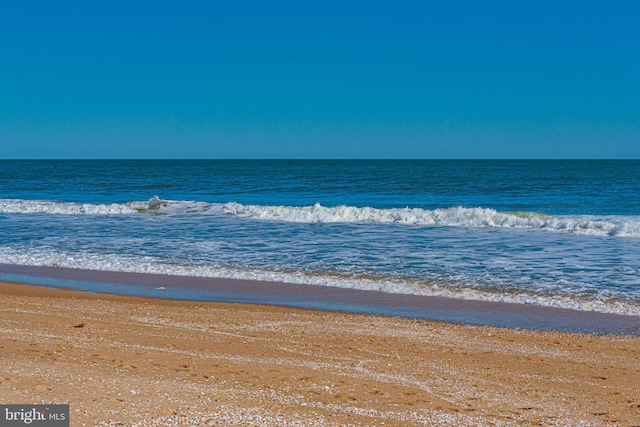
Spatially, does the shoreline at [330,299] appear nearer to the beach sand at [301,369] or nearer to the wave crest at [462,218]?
the beach sand at [301,369]

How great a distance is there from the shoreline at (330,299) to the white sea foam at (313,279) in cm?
23

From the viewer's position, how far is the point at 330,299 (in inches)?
417

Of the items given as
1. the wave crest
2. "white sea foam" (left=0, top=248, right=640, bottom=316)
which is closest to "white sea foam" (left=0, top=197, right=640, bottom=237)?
the wave crest

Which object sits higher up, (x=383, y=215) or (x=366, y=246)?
(x=383, y=215)

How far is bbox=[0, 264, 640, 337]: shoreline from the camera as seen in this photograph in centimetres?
902

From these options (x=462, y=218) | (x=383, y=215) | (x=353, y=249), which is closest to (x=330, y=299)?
(x=353, y=249)

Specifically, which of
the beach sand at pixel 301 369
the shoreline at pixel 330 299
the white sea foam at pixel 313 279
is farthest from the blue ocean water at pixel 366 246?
the beach sand at pixel 301 369

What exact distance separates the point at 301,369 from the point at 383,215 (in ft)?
63.9

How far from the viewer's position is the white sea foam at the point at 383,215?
67.2 ft

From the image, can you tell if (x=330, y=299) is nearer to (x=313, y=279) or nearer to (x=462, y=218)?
(x=313, y=279)

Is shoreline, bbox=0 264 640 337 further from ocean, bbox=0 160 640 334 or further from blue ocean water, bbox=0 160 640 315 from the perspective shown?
blue ocean water, bbox=0 160 640 315

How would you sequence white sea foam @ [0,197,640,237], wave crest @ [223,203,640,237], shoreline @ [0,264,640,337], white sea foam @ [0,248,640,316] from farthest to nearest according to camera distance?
white sea foam @ [0,197,640,237]
wave crest @ [223,203,640,237]
white sea foam @ [0,248,640,316]
shoreline @ [0,264,640,337]

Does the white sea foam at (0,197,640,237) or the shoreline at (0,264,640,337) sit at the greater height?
the white sea foam at (0,197,640,237)

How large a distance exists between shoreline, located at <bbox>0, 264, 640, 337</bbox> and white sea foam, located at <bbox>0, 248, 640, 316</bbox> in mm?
231
